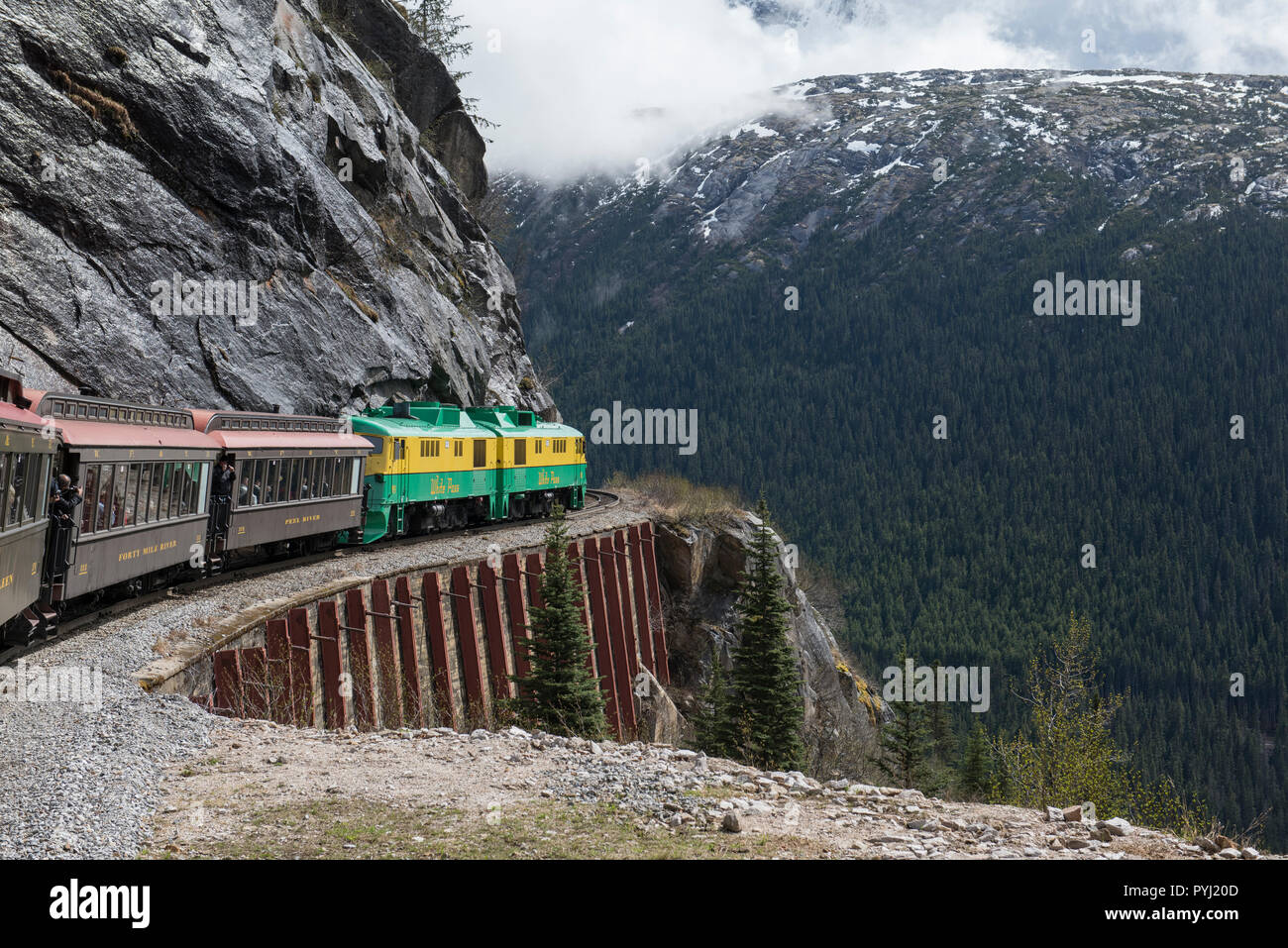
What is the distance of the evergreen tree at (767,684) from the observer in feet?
87.0

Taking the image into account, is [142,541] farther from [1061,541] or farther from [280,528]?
[1061,541]

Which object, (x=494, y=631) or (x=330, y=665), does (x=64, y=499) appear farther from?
(x=494, y=631)

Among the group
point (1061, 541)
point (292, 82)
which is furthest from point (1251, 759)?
point (292, 82)

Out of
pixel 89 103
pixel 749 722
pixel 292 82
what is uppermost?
pixel 292 82

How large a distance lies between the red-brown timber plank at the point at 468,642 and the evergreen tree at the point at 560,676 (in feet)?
4.61

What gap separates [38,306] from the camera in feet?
73.3

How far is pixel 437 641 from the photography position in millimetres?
19453

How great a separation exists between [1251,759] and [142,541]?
146 meters

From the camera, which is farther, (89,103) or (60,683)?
(89,103)

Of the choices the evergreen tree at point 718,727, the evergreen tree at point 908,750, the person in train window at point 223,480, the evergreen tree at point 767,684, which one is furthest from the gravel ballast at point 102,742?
the evergreen tree at point 908,750

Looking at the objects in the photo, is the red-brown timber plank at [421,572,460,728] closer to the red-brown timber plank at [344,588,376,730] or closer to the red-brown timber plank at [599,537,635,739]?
the red-brown timber plank at [344,588,376,730]

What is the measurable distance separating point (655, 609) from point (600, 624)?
26.5ft

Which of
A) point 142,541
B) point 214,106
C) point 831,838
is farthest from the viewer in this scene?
point 214,106

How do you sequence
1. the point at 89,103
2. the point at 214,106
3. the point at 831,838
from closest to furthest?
the point at 831,838, the point at 89,103, the point at 214,106
